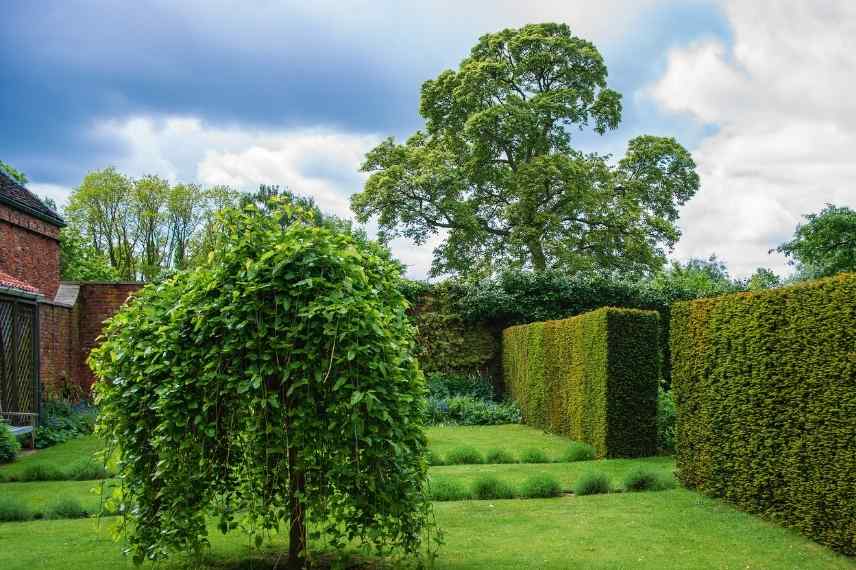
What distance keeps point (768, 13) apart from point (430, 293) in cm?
1358

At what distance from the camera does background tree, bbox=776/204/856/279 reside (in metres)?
32.7

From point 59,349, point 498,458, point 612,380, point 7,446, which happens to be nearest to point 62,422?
point 7,446

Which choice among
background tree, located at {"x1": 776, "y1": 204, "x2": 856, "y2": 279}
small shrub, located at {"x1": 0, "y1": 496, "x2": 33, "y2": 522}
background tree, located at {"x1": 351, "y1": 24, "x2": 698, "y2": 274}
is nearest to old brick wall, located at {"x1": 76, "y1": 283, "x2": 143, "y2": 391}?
background tree, located at {"x1": 351, "y1": 24, "x2": 698, "y2": 274}

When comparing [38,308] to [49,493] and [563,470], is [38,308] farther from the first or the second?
[563,470]

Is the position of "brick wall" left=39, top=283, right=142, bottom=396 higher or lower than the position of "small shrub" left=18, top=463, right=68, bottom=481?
higher

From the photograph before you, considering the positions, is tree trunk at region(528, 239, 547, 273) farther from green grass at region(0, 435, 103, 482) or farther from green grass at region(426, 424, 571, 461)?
green grass at region(0, 435, 103, 482)

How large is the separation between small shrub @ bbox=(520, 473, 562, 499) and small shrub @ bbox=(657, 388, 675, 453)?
379 cm

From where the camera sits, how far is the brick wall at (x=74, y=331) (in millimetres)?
18672

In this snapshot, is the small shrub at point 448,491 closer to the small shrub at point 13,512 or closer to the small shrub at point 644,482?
the small shrub at point 644,482

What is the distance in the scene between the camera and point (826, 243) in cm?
3391

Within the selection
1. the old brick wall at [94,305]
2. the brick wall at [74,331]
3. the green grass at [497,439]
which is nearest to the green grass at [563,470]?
the green grass at [497,439]

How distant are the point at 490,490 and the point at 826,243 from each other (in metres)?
31.1

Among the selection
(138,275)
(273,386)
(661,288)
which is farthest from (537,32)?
(138,275)

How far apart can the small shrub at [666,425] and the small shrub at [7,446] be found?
33.4 feet
